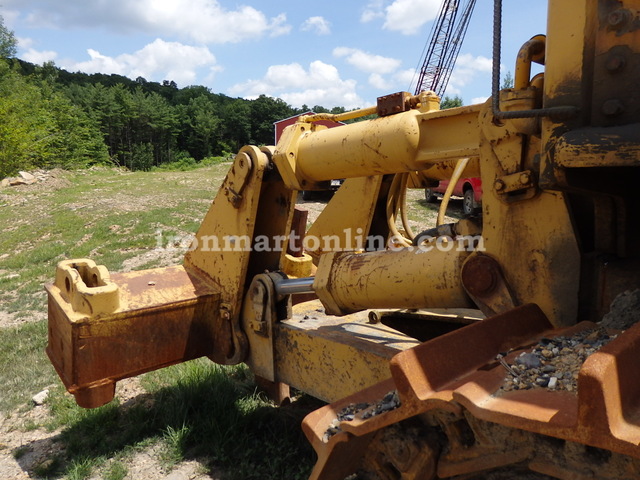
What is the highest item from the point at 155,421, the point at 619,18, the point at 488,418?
the point at 619,18

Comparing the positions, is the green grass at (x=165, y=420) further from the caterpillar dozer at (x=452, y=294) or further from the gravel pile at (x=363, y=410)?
the gravel pile at (x=363, y=410)

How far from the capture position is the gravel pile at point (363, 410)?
146 centimetres

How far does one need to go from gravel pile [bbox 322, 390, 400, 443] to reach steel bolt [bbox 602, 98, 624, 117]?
0.89 meters

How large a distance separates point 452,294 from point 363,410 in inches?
27.1

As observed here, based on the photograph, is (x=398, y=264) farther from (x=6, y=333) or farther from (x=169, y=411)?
(x=6, y=333)

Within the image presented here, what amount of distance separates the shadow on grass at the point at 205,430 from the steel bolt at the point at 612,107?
2.16 metres

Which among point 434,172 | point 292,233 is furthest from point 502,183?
point 292,233

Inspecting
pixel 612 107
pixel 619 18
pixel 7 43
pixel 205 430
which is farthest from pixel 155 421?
pixel 7 43

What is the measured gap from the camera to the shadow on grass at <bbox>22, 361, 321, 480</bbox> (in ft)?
9.53

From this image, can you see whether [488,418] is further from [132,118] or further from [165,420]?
[132,118]

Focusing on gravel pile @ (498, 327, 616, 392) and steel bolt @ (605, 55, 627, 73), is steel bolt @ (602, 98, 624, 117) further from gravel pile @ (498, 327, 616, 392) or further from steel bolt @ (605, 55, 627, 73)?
gravel pile @ (498, 327, 616, 392)

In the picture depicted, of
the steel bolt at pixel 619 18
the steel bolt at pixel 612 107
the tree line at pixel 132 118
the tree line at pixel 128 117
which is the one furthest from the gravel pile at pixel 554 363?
the tree line at pixel 132 118

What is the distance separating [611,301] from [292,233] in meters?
2.14

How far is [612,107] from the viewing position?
135 cm
